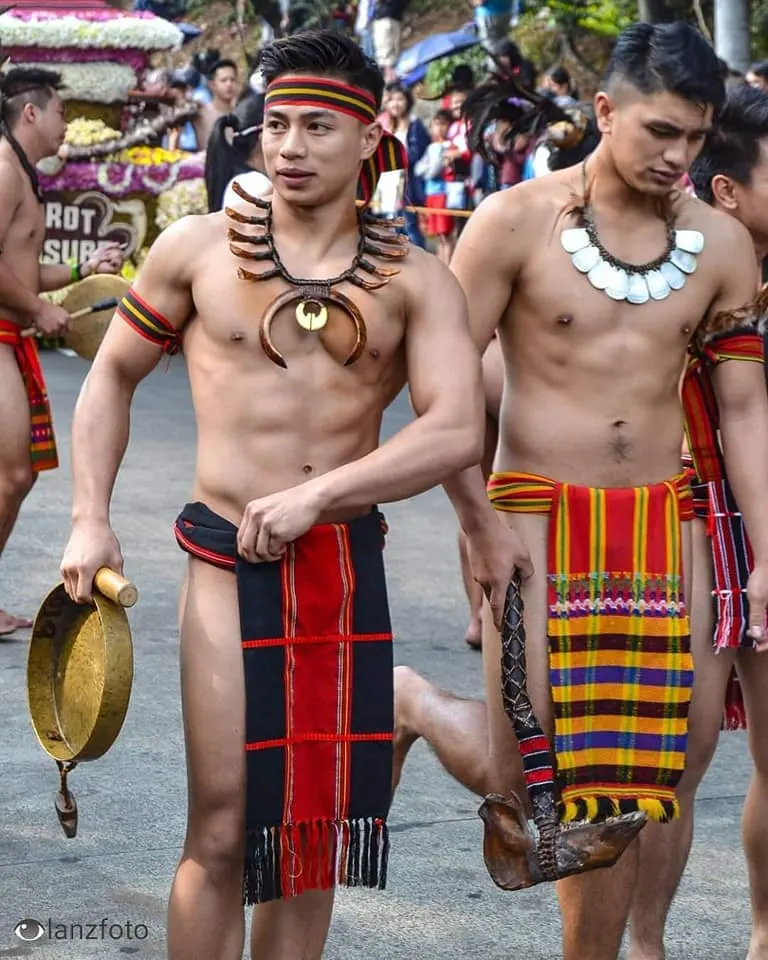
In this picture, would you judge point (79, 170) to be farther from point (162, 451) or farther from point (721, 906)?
point (721, 906)

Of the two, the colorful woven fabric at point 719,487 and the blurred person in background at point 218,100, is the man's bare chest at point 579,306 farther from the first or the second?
the blurred person in background at point 218,100

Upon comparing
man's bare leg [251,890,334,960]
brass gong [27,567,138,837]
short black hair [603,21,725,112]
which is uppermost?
short black hair [603,21,725,112]

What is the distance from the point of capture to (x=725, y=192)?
4219mm

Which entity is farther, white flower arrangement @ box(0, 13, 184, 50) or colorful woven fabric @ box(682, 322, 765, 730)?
white flower arrangement @ box(0, 13, 184, 50)

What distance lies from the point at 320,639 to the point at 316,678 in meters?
0.07

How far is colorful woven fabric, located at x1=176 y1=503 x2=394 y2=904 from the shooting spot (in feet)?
10.9

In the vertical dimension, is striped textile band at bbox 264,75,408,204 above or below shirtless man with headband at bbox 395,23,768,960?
above

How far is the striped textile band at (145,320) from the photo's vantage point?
345 cm

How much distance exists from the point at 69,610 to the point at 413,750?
2.34 m

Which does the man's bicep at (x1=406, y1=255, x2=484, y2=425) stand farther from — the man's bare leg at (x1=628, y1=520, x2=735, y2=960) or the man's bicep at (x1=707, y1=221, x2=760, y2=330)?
the man's bare leg at (x1=628, y1=520, x2=735, y2=960)

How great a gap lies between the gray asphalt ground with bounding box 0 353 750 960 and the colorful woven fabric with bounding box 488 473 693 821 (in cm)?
61

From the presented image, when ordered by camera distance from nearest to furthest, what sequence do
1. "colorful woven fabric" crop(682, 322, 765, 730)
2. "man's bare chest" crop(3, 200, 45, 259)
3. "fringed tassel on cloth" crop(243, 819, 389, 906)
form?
"fringed tassel on cloth" crop(243, 819, 389, 906) → "colorful woven fabric" crop(682, 322, 765, 730) → "man's bare chest" crop(3, 200, 45, 259)

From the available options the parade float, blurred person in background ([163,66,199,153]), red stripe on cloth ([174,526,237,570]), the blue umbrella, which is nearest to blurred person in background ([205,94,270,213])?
red stripe on cloth ([174,526,237,570])

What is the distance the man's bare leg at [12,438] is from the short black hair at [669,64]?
3.14 meters
